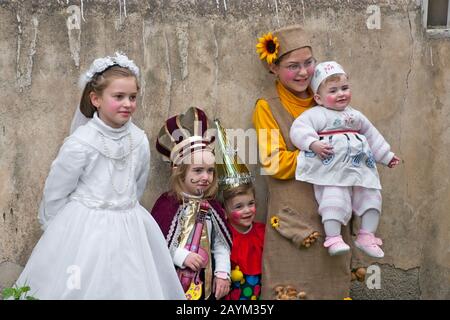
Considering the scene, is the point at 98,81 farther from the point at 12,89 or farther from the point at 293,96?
the point at 293,96

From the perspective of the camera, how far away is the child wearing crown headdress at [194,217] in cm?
584

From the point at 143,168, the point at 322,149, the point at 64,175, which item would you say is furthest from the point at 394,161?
the point at 64,175

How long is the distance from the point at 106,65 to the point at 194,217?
105 cm

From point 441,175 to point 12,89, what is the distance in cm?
278

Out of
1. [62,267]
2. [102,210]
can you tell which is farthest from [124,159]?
[62,267]

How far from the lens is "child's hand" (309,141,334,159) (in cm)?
577

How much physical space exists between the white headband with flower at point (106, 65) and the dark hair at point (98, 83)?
17 millimetres

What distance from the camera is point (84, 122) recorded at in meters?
5.74

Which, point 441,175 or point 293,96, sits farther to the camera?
point 441,175

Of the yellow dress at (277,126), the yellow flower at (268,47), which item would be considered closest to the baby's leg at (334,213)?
the yellow dress at (277,126)

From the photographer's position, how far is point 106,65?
5.59 metres

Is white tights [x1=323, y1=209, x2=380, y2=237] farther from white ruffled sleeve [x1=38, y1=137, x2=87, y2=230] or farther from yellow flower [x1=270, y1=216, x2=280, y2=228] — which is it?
white ruffled sleeve [x1=38, y1=137, x2=87, y2=230]

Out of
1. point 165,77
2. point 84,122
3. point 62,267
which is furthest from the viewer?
point 165,77
